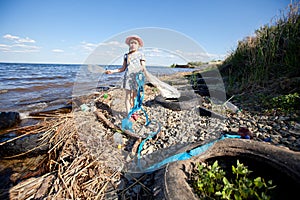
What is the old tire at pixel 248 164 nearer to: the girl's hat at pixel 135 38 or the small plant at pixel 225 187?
the small plant at pixel 225 187

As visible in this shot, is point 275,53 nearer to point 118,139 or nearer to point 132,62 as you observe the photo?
point 132,62

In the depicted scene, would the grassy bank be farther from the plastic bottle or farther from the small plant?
the plastic bottle

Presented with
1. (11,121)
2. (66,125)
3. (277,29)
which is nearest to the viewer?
(66,125)

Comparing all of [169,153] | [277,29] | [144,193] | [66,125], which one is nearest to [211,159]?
[169,153]

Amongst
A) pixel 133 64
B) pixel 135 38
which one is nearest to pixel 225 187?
pixel 133 64

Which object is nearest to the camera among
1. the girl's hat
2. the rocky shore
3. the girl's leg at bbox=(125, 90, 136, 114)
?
the rocky shore

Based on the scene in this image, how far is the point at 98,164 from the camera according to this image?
198 centimetres

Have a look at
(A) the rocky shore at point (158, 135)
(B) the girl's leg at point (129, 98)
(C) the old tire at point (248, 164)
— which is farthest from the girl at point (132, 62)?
(C) the old tire at point (248, 164)

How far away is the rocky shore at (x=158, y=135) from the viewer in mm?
1791

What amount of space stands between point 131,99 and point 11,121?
3176 millimetres

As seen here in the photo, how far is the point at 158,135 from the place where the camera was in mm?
2654

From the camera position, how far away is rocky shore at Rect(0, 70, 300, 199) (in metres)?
1.79

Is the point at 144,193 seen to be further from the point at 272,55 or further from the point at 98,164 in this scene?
the point at 272,55

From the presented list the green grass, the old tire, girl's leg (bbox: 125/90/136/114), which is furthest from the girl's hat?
the green grass
